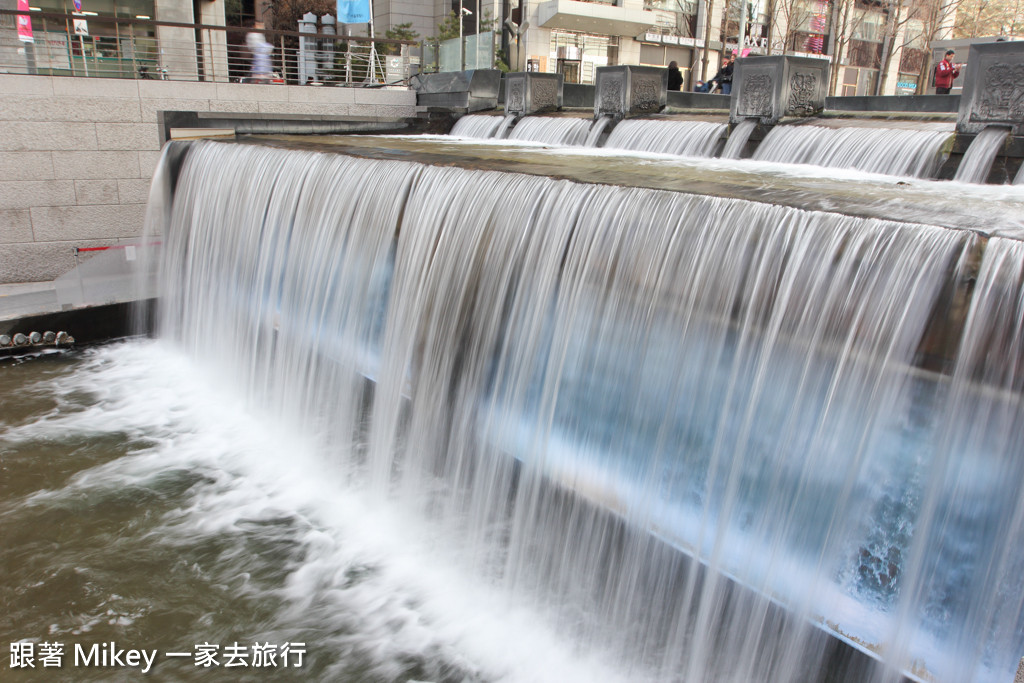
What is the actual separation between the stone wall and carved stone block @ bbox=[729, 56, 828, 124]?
8.53 metres

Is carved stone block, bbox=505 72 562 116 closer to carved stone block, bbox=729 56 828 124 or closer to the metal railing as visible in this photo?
the metal railing

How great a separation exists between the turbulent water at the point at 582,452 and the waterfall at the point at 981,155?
4748mm

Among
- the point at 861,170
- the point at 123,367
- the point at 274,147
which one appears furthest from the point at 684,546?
the point at 123,367

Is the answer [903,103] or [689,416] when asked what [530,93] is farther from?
[689,416]

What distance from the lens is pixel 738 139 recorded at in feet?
32.2

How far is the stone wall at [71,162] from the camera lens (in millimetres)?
11070

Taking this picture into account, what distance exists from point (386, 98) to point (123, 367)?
787 centimetres

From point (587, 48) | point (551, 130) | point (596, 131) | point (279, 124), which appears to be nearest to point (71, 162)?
point (279, 124)

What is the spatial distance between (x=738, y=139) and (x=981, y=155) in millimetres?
3035

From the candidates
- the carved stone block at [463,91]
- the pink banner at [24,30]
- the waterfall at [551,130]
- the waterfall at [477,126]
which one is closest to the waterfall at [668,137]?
the waterfall at [551,130]

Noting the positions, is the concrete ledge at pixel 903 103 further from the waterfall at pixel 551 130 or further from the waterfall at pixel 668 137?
the waterfall at pixel 551 130

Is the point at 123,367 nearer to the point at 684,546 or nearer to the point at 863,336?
the point at 684,546

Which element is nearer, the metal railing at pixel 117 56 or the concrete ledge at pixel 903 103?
the concrete ledge at pixel 903 103

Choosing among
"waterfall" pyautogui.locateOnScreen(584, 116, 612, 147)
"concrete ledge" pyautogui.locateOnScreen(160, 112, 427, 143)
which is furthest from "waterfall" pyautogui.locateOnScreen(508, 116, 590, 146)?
"concrete ledge" pyautogui.locateOnScreen(160, 112, 427, 143)
